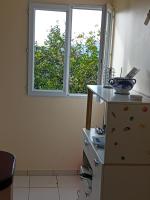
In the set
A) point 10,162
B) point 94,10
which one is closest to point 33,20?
point 94,10

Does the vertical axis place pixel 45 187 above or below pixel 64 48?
below

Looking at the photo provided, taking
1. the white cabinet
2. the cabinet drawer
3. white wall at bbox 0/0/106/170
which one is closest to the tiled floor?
white wall at bbox 0/0/106/170

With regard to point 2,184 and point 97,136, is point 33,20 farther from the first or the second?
point 2,184

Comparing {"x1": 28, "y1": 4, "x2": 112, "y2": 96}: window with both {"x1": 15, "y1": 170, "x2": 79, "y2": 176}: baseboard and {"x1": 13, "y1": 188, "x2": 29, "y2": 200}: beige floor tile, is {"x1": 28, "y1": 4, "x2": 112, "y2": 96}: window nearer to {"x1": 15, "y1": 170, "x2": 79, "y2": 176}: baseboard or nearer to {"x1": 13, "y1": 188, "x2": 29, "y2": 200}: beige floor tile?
{"x1": 15, "y1": 170, "x2": 79, "y2": 176}: baseboard

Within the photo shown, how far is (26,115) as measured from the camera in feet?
11.2

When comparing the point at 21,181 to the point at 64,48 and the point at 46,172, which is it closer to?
the point at 46,172

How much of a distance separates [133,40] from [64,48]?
1082 mm

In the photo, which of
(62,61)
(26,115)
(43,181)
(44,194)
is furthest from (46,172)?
(62,61)

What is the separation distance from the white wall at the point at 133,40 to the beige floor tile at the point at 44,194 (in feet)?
4.89

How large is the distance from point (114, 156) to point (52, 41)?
1.94 metres

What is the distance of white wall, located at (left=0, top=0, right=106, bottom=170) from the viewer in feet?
10.6

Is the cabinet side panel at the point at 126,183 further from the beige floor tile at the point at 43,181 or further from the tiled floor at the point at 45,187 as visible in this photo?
the beige floor tile at the point at 43,181

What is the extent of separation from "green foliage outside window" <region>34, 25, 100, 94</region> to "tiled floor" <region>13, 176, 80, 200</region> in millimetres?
1090

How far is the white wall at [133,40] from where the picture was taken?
84.9 inches
